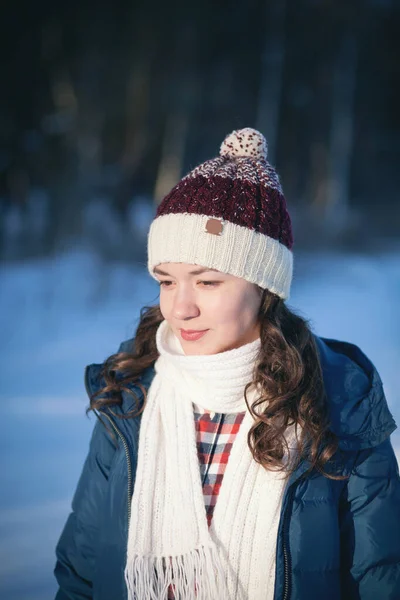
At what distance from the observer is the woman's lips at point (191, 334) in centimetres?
138

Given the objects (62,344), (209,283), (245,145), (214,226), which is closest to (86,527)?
(209,283)

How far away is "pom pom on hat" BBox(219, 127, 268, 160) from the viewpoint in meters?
1.51

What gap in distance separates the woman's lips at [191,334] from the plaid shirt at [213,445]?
21cm

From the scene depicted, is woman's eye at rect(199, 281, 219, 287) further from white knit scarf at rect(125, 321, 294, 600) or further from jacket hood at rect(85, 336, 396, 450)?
jacket hood at rect(85, 336, 396, 450)

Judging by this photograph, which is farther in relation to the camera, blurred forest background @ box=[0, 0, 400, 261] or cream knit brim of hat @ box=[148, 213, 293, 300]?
blurred forest background @ box=[0, 0, 400, 261]

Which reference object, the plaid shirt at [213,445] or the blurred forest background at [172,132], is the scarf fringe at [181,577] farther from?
the blurred forest background at [172,132]

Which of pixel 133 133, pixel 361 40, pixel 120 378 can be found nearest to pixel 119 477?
pixel 120 378

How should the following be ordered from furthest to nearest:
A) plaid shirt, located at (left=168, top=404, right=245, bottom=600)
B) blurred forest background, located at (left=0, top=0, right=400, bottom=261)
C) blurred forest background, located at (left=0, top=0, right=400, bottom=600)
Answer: blurred forest background, located at (left=0, top=0, right=400, bottom=261) < blurred forest background, located at (left=0, top=0, right=400, bottom=600) < plaid shirt, located at (left=168, top=404, right=245, bottom=600)

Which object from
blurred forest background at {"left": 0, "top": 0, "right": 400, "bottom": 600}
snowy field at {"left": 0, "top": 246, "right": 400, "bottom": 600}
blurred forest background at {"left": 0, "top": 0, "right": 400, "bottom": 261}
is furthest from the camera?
blurred forest background at {"left": 0, "top": 0, "right": 400, "bottom": 261}

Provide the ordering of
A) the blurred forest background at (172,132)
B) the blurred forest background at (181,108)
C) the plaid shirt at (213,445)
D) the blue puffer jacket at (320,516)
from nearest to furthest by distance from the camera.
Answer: the blue puffer jacket at (320,516)
the plaid shirt at (213,445)
the blurred forest background at (172,132)
the blurred forest background at (181,108)

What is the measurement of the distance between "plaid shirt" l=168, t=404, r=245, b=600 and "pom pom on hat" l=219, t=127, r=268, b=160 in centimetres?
66

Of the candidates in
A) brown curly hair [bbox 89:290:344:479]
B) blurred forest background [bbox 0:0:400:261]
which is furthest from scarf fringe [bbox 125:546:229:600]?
blurred forest background [bbox 0:0:400:261]

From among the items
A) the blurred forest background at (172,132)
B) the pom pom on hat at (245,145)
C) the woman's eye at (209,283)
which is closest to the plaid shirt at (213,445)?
the woman's eye at (209,283)

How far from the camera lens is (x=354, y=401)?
1.43 metres
